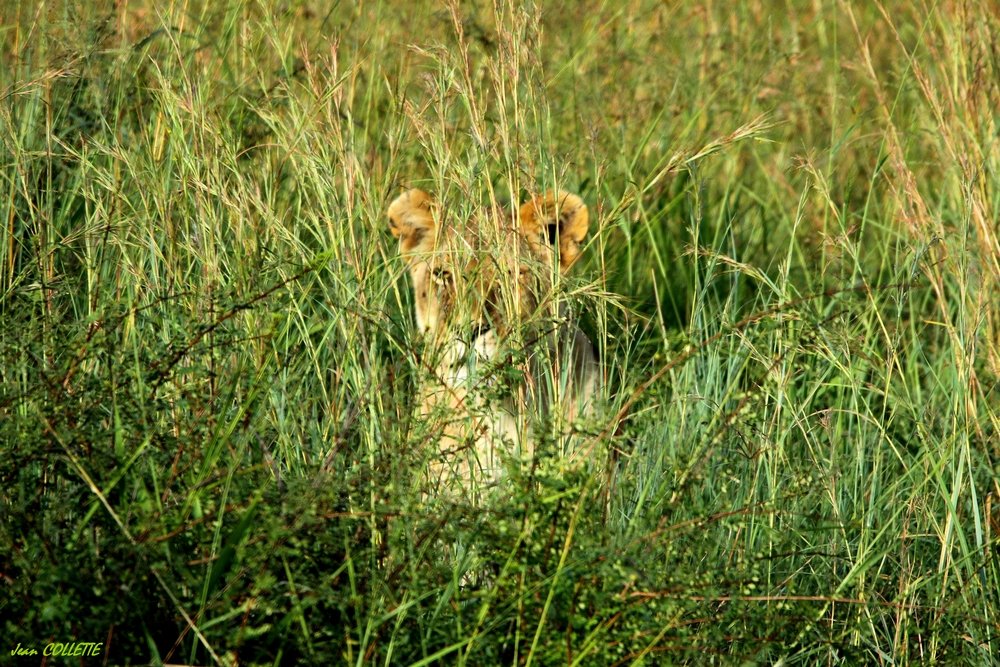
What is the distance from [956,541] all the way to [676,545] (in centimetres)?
113

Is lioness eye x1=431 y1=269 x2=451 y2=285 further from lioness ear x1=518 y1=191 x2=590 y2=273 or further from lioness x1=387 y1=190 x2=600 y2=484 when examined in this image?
lioness ear x1=518 y1=191 x2=590 y2=273

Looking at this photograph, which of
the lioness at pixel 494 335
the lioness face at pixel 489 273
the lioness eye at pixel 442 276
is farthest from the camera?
the lioness eye at pixel 442 276

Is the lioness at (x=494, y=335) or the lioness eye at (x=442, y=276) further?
the lioness eye at (x=442, y=276)

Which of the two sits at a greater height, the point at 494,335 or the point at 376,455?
the point at 494,335

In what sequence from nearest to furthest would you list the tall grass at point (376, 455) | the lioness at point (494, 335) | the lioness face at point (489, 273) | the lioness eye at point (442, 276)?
1. the tall grass at point (376, 455)
2. the lioness at point (494, 335)
3. the lioness face at point (489, 273)
4. the lioness eye at point (442, 276)

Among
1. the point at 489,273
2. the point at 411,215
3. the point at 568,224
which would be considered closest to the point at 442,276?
the point at 489,273

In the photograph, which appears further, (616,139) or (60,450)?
(616,139)

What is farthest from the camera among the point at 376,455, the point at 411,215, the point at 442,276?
the point at 411,215

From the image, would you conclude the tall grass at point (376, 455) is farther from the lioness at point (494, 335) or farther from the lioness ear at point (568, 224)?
the lioness ear at point (568, 224)

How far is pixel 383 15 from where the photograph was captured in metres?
5.15

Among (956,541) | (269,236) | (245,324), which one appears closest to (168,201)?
(269,236)

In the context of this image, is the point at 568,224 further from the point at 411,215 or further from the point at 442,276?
the point at 442,276

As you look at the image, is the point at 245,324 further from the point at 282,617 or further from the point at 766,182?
the point at 766,182

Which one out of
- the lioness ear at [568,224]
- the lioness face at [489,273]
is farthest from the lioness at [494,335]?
the lioness ear at [568,224]
